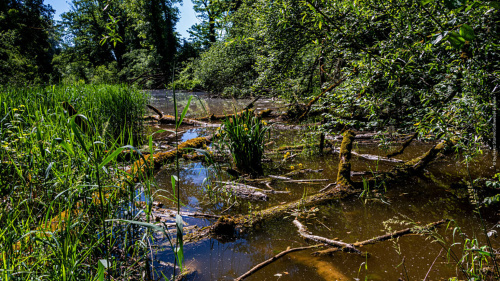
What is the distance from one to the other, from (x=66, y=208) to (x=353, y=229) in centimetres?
233

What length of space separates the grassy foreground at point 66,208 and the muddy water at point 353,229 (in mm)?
390

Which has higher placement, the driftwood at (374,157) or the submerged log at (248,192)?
the driftwood at (374,157)

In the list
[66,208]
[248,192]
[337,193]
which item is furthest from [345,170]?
[66,208]

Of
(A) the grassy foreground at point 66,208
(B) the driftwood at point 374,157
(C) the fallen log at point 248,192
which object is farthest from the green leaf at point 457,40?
(B) the driftwood at point 374,157

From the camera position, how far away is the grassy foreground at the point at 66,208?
4.68 feet

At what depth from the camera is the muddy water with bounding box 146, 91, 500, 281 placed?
1872mm

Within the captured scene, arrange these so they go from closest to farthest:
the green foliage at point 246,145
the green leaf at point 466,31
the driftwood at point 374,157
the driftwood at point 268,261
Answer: the green leaf at point 466,31 < the driftwood at point 268,261 < the green foliage at point 246,145 < the driftwood at point 374,157

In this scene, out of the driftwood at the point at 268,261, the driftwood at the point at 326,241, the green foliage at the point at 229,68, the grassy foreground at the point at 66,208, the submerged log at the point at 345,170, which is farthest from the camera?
the green foliage at the point at 229,68

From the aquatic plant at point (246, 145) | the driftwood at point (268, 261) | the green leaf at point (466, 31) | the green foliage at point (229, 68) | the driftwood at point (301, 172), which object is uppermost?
the green foliage at point (229, 68)

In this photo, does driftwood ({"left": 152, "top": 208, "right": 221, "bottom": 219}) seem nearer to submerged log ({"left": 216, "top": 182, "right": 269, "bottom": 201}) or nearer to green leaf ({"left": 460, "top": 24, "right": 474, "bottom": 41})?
submerged log ({"left": 216, "top": 182, "right": 269, "bottom": 201})

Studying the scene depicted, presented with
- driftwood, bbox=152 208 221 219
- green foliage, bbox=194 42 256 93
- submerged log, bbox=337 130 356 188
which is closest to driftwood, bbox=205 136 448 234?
submerged log, bbox=337 130 356 188

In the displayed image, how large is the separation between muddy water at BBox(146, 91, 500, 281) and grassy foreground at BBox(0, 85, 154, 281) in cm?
39

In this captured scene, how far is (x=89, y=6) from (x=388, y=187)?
37657 mm

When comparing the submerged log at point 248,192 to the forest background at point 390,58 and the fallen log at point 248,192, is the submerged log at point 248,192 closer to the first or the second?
the fallen log at point 248,192
